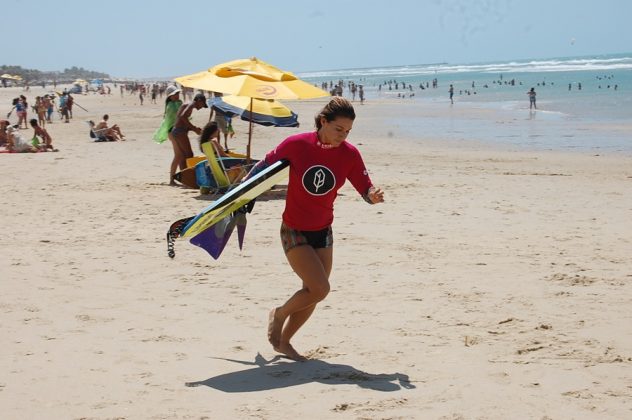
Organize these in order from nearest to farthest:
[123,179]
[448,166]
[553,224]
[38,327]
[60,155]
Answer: [38,327] → [553,224] → [123,179] → [448,166] → [60,155]

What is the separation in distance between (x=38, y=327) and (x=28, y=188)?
7524 millimetres

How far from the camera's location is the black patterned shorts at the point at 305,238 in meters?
4.75

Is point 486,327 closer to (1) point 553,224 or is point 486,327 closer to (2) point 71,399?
(2) point 71,399

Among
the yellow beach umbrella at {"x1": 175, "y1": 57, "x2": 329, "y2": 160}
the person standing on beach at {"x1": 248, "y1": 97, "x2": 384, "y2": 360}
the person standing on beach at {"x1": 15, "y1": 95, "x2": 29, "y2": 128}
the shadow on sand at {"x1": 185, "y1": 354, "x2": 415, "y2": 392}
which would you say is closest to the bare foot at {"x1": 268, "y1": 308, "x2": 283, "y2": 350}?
the shadow on sand at {"x1": 185, "y1": 354, "x2": 415, "y2": 392}

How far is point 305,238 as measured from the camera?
4.76 metres

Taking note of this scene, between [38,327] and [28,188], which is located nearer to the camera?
[38,327]

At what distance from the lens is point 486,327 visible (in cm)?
561

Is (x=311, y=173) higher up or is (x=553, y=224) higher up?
(x=311, y=173)

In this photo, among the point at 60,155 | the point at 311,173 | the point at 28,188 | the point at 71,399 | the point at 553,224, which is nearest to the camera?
the point at 71,399

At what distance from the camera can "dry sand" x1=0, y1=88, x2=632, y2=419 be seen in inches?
170

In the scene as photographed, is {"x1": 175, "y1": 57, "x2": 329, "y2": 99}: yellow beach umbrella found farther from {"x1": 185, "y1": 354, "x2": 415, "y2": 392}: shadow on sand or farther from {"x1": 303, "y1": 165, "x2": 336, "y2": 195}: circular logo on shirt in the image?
{"x1": 185, "y1": 354, "x2": 415, "y2": 392}: shadow on sand

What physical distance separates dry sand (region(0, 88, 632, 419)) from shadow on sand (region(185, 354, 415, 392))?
0.02 m

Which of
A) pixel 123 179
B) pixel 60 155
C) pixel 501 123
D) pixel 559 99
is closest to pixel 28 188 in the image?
pixel 123 179

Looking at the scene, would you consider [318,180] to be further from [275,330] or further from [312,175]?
[275,330]
